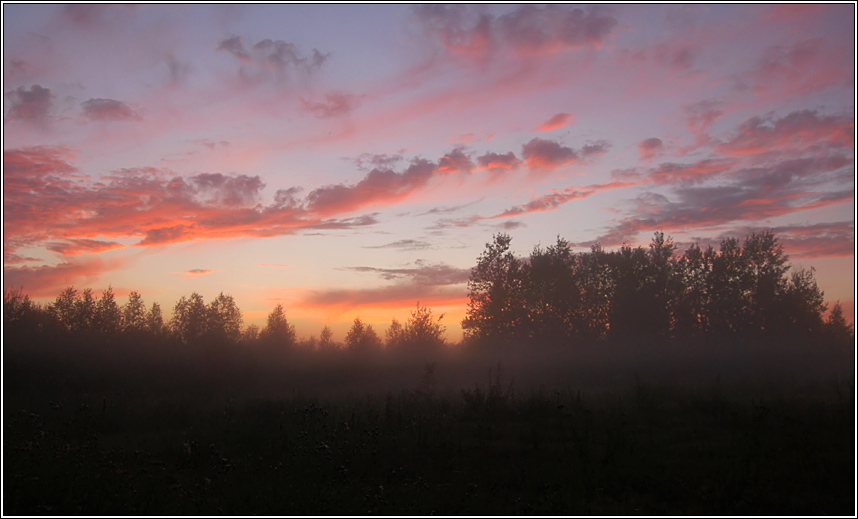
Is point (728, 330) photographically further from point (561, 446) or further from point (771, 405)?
point (561, 446)

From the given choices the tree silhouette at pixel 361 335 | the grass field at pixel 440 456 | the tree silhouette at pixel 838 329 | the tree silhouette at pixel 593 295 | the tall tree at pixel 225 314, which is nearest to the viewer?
the grass field at pixel 440 456

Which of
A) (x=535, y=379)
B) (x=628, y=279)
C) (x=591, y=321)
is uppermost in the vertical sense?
(x=628, y=279)

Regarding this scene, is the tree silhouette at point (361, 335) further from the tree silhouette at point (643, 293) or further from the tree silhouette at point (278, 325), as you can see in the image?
the tree silhouette at point (643, 293)

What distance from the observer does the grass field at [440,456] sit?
9062 mm

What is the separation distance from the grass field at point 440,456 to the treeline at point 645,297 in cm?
1999

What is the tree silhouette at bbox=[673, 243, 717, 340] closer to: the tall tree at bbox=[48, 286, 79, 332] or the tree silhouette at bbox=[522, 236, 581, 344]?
the tree silhouette at bbox=[522, 236, 581, 344]

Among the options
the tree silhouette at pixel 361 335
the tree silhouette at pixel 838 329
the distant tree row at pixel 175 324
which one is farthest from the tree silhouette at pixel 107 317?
the tree silhouette at pixel 838 329

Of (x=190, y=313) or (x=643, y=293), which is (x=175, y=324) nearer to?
(x=190, y=313)

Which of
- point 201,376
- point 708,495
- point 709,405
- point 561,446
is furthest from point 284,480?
point 201,376

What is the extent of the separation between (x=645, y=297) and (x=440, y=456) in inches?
1223

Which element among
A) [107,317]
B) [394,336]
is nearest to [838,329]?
[394,336]

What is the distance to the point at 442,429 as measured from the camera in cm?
1340

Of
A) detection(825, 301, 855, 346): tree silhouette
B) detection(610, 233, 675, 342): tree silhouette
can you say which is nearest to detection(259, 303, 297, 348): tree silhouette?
detection(610, 233, 675, 342): tree silhouette

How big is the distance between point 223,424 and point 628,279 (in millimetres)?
33127
